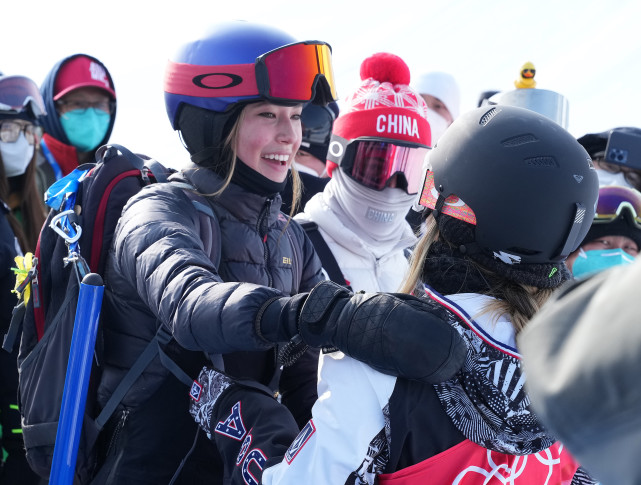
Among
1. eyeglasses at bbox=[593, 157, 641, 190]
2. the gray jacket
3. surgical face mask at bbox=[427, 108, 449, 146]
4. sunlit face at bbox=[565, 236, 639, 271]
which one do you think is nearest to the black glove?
the gray jacket

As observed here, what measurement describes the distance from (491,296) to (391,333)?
1.64ft

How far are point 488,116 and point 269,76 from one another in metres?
1.00

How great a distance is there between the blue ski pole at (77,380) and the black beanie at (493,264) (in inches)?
48.3

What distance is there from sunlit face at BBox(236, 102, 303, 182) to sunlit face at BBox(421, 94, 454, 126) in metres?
4.48

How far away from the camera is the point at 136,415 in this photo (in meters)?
2.56

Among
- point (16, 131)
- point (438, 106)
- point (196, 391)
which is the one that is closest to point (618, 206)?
point (196, 391)

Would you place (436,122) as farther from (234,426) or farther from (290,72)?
(234,426)

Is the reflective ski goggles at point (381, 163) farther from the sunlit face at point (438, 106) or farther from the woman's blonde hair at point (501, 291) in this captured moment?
the sunlit face at point (438, 106)

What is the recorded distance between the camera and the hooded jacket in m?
5.54

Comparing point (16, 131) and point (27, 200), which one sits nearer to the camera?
point (27, 200)

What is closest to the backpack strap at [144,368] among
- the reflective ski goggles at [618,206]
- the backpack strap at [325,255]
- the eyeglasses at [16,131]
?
the backpack strap at [325,255]

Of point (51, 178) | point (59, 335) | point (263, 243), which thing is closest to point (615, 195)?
point (263, 243)

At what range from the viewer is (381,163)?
4578 mm

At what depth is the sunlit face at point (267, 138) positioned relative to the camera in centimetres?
293
